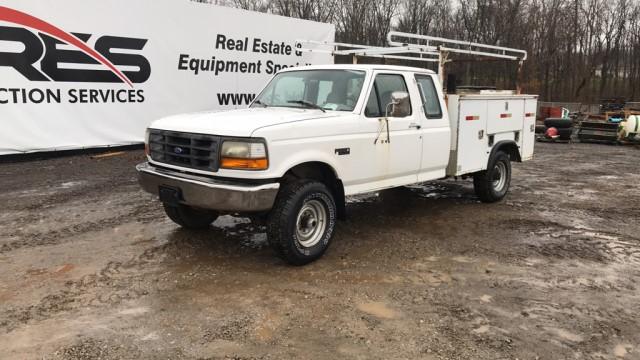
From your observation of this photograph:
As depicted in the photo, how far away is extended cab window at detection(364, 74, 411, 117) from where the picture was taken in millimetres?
5746

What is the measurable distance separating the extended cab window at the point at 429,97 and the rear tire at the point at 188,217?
113 inches

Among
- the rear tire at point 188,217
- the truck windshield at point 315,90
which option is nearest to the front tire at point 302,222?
the truck windshield at point 315,90

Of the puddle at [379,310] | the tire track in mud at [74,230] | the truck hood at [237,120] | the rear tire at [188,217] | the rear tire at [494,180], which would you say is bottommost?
the puddle at [379,310]

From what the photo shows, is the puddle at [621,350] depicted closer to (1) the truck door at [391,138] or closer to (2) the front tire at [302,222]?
(2) the front tire at [302,222]

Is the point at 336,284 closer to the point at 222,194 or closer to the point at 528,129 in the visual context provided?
the point at 222,194

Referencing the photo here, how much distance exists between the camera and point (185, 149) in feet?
16.4

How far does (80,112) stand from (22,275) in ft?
24.8

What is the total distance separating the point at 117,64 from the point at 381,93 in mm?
8248

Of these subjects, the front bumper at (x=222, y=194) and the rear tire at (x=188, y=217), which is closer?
the front bumper at (x=222, y=194)

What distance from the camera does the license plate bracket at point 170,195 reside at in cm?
489

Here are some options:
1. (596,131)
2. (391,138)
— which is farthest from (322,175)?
(596,131)

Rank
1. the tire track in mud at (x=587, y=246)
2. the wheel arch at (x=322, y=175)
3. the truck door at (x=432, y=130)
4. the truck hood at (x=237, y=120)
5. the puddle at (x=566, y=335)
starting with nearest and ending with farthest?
1. the puddle at (x=566, y=335)
2. the truck hood at (x=237, y=120)
3. the wheel arch at (x=322, y=175)
4. the tire track in mud at (x=587, y=246)
5. the truck door at (x=432, y=130)

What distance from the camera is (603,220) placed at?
7.11 metres

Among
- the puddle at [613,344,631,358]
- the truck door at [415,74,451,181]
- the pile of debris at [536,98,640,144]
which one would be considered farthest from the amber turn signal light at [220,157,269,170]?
the pile of debris at [536,98,640,144]
